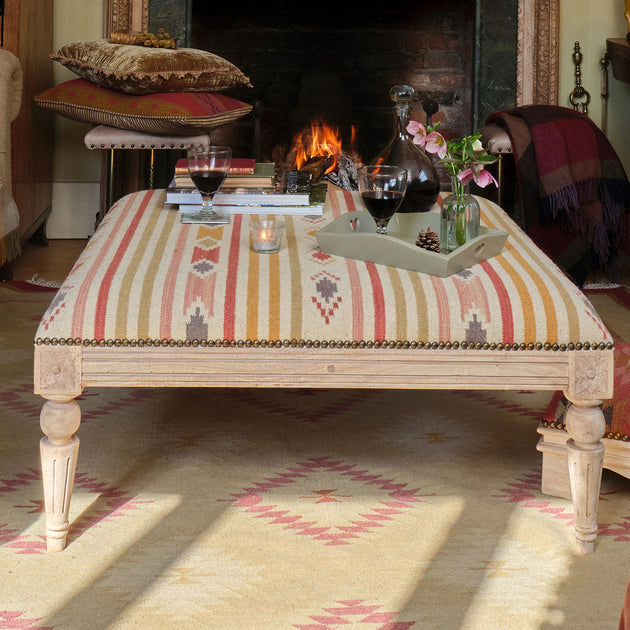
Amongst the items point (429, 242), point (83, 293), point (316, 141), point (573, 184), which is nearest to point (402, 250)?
point (429, 242)

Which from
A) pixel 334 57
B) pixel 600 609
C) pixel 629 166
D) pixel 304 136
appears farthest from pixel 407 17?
pixel 600 609

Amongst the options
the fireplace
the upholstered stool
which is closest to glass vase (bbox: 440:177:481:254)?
the upholstered stool

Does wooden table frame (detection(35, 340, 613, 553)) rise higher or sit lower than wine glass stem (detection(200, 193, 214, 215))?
lower

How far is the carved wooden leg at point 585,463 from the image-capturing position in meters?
1.39

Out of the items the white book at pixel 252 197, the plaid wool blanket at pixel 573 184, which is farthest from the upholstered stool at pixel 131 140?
the white book at pixel 252 197

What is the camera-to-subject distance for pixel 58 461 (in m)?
1.36

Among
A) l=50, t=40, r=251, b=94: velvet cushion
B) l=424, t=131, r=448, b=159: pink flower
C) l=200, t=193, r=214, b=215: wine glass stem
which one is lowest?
l=200, t=193, r=214, b=215: wine glass stem

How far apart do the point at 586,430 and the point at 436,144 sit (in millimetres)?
645

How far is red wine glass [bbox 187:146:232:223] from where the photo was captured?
5.78 ft

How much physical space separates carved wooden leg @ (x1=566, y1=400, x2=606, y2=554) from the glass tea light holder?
54cm

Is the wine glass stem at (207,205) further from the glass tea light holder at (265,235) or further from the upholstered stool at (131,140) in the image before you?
the upholstered stool at (131,140)

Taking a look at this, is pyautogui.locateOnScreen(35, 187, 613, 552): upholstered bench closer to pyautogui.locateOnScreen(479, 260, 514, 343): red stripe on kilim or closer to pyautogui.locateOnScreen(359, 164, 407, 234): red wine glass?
pyautogui.locateOnScreen(479, 260, 514, 343): red stripe on kilim

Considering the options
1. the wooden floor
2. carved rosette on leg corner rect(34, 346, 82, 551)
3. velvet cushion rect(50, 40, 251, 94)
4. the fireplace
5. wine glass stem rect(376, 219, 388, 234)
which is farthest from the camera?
the fireplace

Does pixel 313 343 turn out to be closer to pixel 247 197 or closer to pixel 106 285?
pixel 106 285
